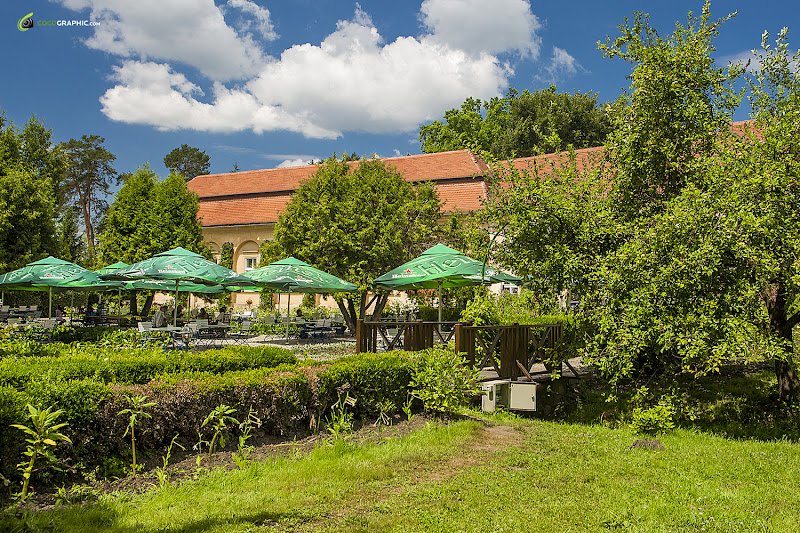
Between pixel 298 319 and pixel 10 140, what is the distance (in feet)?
49.2

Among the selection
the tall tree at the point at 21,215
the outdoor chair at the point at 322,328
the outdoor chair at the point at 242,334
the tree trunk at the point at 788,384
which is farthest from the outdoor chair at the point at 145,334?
the tall tree at the point at 21,215

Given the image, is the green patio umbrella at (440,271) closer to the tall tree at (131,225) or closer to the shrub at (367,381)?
the shrub at (367,381)

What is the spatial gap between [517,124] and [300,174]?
51.7ft

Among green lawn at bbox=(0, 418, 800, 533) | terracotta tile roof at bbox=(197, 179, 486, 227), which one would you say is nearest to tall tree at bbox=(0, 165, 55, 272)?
terracotta tile roof at bbox=(197, 179, 486, 227)

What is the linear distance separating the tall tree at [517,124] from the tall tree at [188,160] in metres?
39.5

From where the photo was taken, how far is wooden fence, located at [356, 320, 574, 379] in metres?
12.3

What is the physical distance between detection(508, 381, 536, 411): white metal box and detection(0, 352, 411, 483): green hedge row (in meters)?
3.45

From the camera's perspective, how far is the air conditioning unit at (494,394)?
11.7 m

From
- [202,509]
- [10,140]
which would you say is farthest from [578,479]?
[10,140]

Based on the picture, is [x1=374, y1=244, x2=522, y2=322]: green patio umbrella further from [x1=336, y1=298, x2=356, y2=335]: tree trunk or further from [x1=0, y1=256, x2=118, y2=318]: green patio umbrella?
[x1=0, y1=256, x2=118, y2=318]: green patio umbrella

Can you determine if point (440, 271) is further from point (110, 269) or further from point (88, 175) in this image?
point (88, 175)

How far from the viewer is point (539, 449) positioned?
811 cm

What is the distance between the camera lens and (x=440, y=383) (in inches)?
364


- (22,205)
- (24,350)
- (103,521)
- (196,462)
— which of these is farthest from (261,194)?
(103,521)
